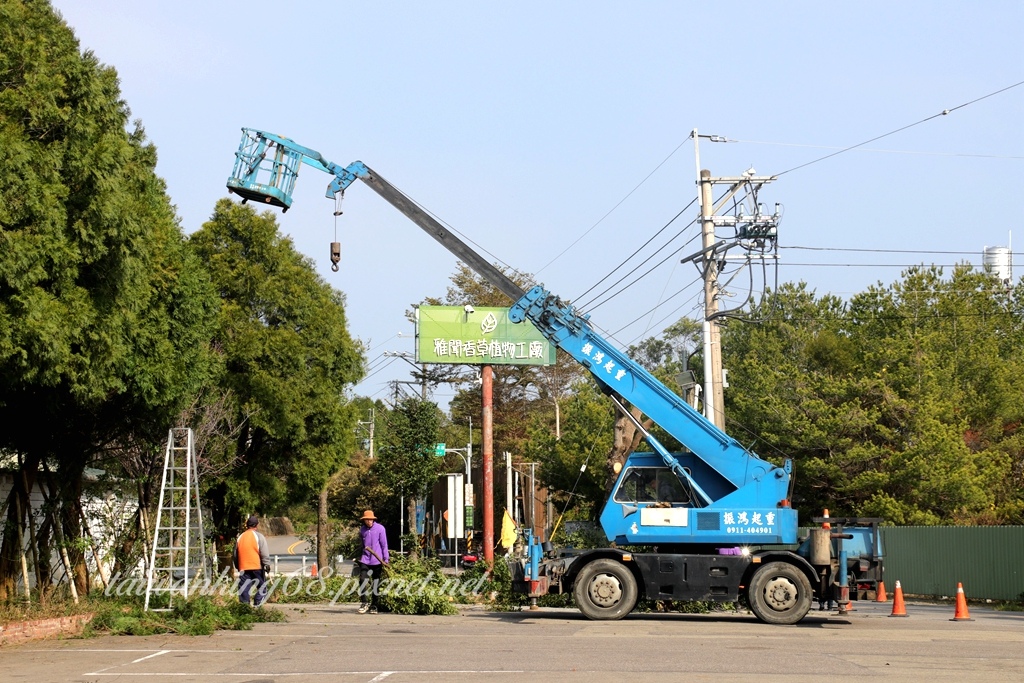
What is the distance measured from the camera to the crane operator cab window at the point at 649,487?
19.1m

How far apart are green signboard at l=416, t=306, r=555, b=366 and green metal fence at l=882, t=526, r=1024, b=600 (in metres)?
10.4

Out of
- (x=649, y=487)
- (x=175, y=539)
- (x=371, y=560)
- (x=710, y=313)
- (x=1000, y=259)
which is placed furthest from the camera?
(x=1000, y=259)

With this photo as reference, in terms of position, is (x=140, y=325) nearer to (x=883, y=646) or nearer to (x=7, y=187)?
(x=7, y=187)

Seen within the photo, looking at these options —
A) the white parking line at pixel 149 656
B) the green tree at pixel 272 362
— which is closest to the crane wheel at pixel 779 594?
the white parking line at pixel 149 656

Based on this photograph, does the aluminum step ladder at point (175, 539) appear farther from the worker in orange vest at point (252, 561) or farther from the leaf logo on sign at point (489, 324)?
the leaf logo on sign at point (489, 324)

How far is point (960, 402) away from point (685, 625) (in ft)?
81.1

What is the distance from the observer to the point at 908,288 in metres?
48.4

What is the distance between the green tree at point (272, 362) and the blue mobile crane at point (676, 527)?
743 centimetres

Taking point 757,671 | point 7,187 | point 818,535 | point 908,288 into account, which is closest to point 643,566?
point 818,535

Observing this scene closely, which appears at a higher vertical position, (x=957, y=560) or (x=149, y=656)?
(x=957, y=560)

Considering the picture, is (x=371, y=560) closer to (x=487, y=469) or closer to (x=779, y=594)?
(x=779, y=594)

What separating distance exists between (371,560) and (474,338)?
1241cm

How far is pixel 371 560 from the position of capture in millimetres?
19703

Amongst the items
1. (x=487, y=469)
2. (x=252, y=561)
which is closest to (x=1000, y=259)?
(x=487, y=469)
